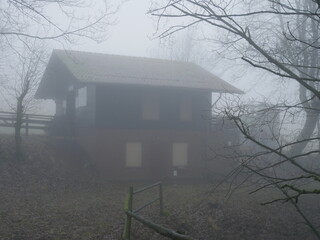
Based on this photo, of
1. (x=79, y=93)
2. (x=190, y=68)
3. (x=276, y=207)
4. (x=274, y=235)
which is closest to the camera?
(x=274, y=235)

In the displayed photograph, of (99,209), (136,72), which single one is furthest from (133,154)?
(99,209)

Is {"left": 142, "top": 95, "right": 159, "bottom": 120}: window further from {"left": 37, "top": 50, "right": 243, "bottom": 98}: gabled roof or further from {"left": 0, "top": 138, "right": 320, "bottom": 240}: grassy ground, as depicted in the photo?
{"left": 0, "top": 138, "right": 320, "bottom": 240}: grassy ground

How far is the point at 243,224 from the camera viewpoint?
38.9 ft

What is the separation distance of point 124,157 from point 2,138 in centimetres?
673

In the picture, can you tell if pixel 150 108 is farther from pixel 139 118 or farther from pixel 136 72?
pixel 136 72

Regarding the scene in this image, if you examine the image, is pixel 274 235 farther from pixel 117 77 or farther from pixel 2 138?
pixel 2 138

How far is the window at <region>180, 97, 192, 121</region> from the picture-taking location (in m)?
20.5

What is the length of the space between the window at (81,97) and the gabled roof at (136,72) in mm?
1390

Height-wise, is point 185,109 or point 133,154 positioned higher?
point 185,109

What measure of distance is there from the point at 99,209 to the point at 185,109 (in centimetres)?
1019

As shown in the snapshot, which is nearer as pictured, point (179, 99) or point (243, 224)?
point (243, 224)

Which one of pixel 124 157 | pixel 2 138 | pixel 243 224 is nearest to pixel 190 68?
pixel 124 157

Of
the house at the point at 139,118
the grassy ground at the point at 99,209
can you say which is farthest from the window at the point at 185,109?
the grassy ground at the point at 99,209

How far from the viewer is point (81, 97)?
20.8 metres
